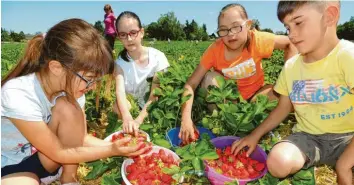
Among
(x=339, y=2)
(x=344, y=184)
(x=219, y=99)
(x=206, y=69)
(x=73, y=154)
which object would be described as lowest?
(x=344, y=184)

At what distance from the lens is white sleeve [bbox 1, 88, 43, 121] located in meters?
1.89

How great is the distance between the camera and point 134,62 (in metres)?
3.29

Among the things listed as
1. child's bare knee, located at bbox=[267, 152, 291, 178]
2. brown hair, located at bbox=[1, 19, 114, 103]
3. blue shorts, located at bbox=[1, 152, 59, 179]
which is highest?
brown hair, located at bbox=[1, 19, 114, 103]

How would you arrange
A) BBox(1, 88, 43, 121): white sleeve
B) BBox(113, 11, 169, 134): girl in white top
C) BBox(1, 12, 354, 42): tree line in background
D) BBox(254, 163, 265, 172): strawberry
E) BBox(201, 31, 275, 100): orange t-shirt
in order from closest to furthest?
1. BBox(1, 88, 43, 121): white sleeve
2. BBox(254, 163, 265, 172): strawberry
3. BBox(201, 31, 275, 100): orange t-shirt
4. BBox(113, 11, 169, 134): girl in white top
5. BBox(1, 12, 354, 42): tree line in background

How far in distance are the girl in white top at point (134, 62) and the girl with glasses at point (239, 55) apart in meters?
0.49

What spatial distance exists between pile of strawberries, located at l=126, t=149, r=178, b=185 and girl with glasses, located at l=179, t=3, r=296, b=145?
73 centimetres

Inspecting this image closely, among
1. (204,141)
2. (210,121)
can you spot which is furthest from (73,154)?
(210,121)

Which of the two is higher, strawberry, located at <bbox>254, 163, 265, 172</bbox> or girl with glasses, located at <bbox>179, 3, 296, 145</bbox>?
girl with glasses, located at <bbox>179, 3, 296, 145</bbox>

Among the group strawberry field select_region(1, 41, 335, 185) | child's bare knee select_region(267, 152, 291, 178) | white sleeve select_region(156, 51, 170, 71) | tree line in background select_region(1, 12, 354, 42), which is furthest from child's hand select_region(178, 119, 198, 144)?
tree line in background select_region(1, 12, 354, 42)

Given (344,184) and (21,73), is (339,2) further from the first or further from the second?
(21,73)

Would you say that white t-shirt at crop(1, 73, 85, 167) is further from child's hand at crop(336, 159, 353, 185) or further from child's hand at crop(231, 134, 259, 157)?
child's hand at crop(336, 159, 353, 185)

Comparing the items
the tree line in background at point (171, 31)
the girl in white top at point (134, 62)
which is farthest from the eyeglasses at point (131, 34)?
the tree line in background at point (171, 31)

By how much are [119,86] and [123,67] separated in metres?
0.32

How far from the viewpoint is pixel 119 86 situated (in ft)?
9.98
